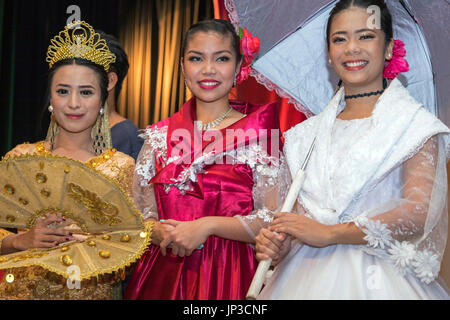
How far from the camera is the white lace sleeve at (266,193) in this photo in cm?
191

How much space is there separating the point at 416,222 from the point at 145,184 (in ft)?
3.22

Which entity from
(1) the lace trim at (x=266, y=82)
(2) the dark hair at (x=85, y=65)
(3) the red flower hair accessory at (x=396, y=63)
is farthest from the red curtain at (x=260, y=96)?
(3) the red flower hair accessory at (x=396, y=63)

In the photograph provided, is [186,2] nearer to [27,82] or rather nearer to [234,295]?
[27,82]

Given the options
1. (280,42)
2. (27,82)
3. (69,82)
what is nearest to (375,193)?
(280,42)

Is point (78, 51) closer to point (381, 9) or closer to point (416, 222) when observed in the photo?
point (381, 9)

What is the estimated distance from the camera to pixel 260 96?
2945 millimetres

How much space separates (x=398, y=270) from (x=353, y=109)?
22.5 inches

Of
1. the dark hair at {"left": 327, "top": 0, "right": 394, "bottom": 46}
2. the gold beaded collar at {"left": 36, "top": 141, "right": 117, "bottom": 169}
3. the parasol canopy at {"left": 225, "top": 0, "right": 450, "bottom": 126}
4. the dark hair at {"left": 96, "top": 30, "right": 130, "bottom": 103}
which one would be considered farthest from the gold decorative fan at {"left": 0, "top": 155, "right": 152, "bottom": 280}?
the dark hair at {"left": 96, "top": 30, "right": 130, "bottom": 103}

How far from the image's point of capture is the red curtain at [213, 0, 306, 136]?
Answer: 289cm

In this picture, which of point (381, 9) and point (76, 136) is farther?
point (76, 136)

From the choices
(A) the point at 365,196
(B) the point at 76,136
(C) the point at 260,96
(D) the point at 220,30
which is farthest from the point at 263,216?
(C) the point at 260,96

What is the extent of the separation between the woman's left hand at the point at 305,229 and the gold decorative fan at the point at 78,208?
390mm

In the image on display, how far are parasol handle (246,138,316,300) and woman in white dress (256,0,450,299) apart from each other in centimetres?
3

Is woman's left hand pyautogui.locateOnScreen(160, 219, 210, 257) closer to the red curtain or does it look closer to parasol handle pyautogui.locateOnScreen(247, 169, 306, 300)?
parasol handle pyautogui.locateOnScreen(247, 169, 306, 300)
